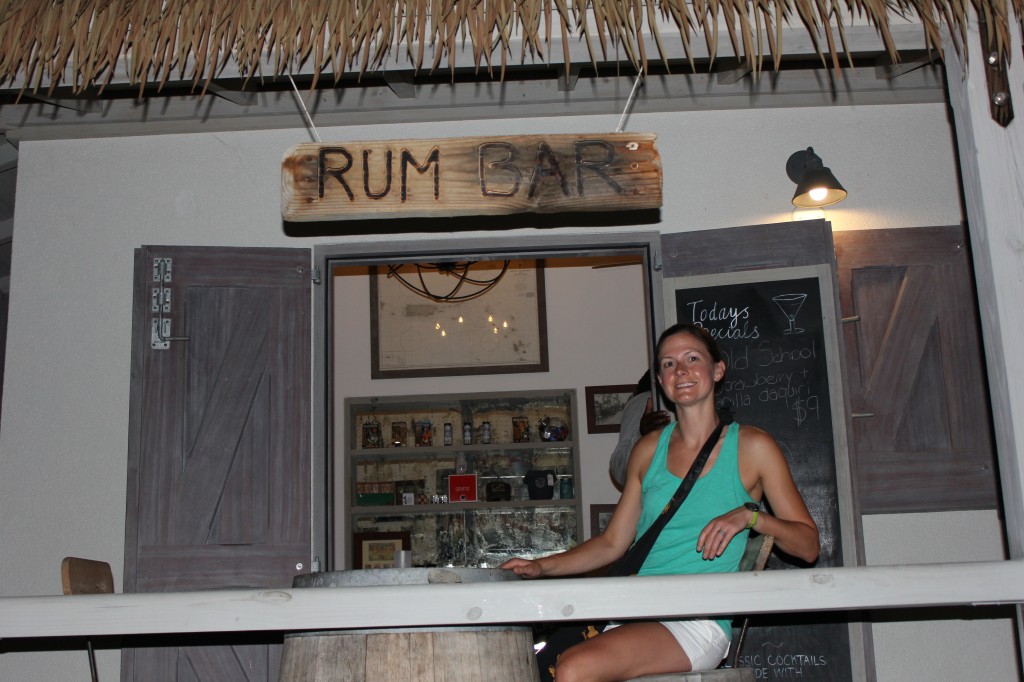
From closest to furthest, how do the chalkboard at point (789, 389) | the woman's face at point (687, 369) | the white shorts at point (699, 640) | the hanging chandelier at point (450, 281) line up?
the white shorts at point (699, 640) → the woman's face at point (687, 369) → the chalkboard at point (789, 389) → the hanging chandelier at point (450, 281)

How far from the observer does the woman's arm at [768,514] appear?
227 centimetres

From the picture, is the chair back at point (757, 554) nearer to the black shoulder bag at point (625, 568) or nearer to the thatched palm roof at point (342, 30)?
the black shoulder bag at point (625, 568)

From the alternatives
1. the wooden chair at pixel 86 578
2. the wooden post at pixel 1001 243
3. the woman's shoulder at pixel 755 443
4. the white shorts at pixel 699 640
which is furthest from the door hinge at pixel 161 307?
the wooden post at pixel 1001 243

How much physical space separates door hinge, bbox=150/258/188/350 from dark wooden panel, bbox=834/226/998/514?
291cm

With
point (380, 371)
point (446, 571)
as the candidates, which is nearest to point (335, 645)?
point (446, 571)

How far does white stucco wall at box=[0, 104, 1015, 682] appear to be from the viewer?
4238 mm

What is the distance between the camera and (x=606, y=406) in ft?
22.0

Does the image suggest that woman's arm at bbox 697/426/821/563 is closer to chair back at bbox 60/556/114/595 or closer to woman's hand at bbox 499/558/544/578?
woman's hand at bbox 499/558/544/578

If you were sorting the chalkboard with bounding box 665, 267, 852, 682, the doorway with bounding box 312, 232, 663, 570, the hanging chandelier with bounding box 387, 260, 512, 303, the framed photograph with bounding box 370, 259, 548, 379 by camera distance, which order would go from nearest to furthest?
1. the chalkboard with bounding box 665, 267, 852, 682
2. the doorway with bounding box 312, 232, 663, 570
3. the framed photograph with bounding box 370, 259, 548, 379
4. the hanging chandelier with bounding box 387, 260, 512, 303

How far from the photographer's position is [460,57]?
2.83m

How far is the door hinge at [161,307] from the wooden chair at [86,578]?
4.70 ft

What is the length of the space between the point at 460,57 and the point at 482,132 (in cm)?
174

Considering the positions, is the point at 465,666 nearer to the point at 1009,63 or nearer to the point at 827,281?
the point at 1009,63

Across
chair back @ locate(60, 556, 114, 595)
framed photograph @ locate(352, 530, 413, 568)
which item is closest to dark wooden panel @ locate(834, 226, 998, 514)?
chair back @ locate(60, 556, 114, 595)
